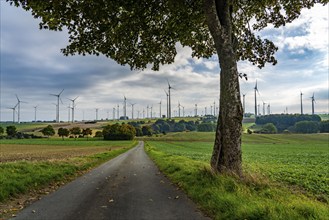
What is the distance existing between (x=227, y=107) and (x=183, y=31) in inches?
272

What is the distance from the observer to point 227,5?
48.9ft

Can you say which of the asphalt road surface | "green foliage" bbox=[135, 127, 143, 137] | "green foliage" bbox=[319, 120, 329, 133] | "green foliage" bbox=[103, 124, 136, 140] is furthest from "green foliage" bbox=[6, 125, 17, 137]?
"green foliage" bbox=[319, 120, 329, 133]

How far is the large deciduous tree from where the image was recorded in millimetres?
13688

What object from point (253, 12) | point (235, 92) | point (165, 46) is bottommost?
point (235, 92)

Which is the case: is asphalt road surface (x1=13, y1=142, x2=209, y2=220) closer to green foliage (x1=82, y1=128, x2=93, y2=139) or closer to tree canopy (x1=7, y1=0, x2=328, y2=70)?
tree canopy (x1=7, y1=0, x2=328, y2=70)

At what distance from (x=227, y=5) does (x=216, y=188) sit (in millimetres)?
9252

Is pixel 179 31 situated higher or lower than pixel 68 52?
higher

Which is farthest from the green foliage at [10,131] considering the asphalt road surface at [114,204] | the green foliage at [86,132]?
the asphalt road surface at [114,204]

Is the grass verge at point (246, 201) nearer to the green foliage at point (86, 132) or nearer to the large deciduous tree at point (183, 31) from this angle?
the large deciduous tree at point (183, 31)

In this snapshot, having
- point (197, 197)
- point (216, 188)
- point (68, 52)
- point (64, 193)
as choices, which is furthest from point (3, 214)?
point (68, 52)

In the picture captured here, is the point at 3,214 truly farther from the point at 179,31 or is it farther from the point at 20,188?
the point at 179,31

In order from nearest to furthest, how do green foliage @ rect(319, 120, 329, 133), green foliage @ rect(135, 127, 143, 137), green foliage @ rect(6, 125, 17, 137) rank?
1. green foliage @ rect(6, 125, 17, 137)
2. green foliage @ rect(319, 120, 329, 133)
3. green foliage @ rect(135, 127, 143, 137)

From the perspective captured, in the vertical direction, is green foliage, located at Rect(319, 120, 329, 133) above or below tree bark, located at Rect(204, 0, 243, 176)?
below

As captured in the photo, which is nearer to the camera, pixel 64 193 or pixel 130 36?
pixel 64 193
